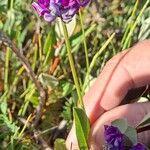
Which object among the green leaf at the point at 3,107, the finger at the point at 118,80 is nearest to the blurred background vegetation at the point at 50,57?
the green leaf at the point at 3,107

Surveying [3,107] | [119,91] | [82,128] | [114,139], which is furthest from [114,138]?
[3,107]

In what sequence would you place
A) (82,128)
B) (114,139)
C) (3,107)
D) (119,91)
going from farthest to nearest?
(3,107) → (119,91) → (82,128) → (114,139)

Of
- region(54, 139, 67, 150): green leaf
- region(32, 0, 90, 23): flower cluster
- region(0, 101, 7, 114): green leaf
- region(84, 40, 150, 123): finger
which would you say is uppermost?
region(32, 0, 90, 23): flower cluster

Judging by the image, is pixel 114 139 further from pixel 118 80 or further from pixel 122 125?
pixel 118 80

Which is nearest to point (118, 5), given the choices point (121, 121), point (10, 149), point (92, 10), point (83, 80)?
point (92, 10)

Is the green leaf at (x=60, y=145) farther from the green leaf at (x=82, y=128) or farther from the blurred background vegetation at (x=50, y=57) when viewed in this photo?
the blurred background vegetation at (x=50, y=57)

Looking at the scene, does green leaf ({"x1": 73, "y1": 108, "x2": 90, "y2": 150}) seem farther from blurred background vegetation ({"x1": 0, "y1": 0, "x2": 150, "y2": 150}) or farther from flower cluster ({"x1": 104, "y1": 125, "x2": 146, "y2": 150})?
blurred background vegetation ({"x1": 0, "y1": 0, "x2": 150, "y2": 150})

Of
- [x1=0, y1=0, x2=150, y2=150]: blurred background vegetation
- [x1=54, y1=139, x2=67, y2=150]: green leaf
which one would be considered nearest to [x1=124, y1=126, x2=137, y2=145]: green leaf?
[x1=54, y1=139, x2=67, y2=150]: green leaf
